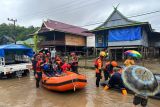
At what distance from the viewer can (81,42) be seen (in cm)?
3616

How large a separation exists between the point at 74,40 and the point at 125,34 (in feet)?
42.3

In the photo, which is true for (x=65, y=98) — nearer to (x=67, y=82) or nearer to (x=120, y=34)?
(x=67, y=82)

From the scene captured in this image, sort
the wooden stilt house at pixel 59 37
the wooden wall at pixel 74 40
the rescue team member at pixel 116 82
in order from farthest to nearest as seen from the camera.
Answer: the wooden wall at pixel 74 40 < the wooden stilt house at pixel 59 37 < the rescue team member at pixel 116 82

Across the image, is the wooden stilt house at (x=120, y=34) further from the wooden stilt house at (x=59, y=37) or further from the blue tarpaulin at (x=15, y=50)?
the blue tarpaulin at (x=15, y=50)

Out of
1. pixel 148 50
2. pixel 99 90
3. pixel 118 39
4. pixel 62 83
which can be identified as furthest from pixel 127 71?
pixel 148 50

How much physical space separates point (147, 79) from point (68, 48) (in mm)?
29945

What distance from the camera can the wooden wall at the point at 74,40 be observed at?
1307 inches

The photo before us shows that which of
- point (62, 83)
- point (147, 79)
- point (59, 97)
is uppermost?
point (147, 79)

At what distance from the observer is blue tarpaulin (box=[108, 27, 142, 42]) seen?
73.3ft

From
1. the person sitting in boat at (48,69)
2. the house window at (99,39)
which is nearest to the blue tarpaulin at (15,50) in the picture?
the person sitting in boat at (48,69)

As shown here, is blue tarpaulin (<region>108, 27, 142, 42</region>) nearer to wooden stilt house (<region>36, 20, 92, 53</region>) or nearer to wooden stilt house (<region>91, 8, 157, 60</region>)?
wooden stilt house (<region>91, 8, 157, 60</region>)

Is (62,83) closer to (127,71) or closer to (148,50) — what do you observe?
(127,71)

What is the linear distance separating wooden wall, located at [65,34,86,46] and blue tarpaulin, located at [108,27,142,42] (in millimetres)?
10073

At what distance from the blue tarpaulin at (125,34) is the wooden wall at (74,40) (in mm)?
10073
